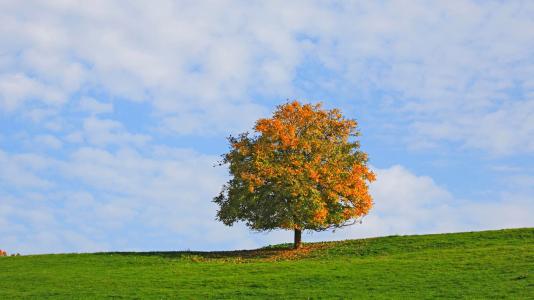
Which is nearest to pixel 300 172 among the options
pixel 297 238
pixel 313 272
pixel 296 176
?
pixel 296 176

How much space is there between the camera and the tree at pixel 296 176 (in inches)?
2285

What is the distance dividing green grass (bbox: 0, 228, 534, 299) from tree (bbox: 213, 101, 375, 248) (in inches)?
133

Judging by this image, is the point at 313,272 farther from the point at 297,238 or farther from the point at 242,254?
the point at 297,238

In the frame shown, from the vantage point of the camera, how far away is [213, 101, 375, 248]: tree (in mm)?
58031

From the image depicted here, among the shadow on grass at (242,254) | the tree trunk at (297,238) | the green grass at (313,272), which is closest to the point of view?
the green grass at (313,272)

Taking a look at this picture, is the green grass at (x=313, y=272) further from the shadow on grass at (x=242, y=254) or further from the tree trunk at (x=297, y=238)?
the tree trunk at (x=297, y=238)

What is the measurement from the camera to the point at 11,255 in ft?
213

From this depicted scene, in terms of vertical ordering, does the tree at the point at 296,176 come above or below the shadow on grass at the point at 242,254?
above

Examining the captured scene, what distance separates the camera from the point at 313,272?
43.0m

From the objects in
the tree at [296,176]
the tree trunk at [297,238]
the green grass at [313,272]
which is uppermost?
the tree at [296,176]

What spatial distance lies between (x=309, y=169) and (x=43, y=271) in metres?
24.4

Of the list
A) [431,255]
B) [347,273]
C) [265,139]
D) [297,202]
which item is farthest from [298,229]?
[347,273]

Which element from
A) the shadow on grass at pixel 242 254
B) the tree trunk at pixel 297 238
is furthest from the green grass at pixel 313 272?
the tree trunk at pixel 297 238

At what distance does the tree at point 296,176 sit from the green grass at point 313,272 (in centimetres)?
337
